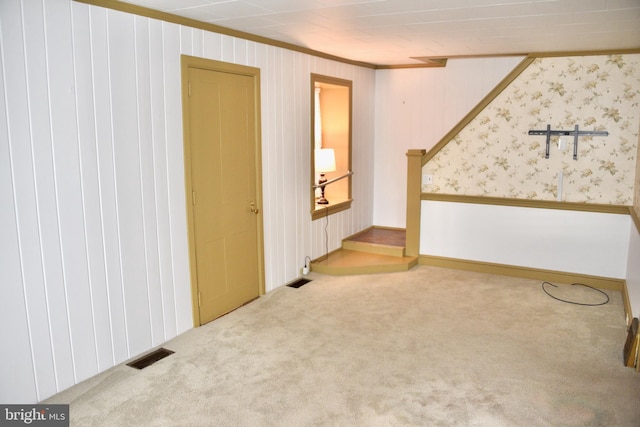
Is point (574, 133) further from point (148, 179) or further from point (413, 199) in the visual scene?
point (148, 179)

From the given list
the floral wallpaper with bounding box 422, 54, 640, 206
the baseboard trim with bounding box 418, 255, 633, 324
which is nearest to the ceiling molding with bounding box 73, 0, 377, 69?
the floral wallpaper with bounding box 422, 54, 640, 206

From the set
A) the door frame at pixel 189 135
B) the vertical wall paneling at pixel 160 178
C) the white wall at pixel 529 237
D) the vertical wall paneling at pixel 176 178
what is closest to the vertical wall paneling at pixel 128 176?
the vertical wall paneling at pixel 160 178

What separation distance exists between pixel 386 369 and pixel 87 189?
7.47 feet

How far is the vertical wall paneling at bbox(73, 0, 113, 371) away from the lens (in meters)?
2.96

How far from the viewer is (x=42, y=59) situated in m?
2.76

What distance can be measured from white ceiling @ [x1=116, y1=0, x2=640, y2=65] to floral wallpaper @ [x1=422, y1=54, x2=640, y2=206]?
0.27m

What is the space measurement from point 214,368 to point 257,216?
1635mm

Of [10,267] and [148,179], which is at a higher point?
[148,179]

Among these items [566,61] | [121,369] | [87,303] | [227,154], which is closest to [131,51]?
[227,154]

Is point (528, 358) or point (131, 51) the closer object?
point (131, 51)

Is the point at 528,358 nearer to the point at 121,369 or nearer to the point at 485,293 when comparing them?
the point at 485,293

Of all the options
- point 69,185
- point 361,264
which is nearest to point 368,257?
point 361,264

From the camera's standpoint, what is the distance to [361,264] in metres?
5.53

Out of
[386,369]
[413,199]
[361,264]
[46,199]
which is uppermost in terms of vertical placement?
[46,199]
